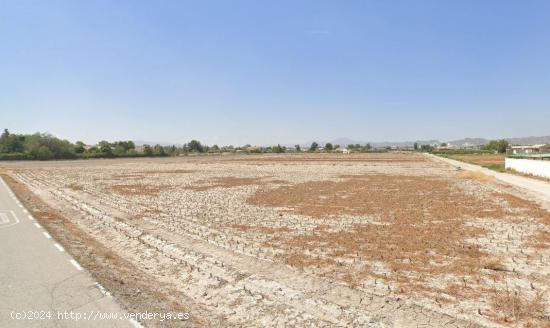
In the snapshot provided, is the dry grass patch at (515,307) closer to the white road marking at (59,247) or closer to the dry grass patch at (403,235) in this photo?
the dry grass patch at (403,235)

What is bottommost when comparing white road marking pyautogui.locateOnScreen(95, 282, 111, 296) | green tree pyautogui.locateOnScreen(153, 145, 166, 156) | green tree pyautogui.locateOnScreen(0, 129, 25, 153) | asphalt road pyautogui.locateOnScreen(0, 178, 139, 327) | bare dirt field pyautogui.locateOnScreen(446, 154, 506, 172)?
bare dirt field pyautogui.locateOnScreen(446, 154, 506, 172)

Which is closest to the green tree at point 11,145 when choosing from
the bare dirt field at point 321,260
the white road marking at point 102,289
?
the bare dirt field at point 321,260

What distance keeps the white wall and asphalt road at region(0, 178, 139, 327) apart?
133 ft

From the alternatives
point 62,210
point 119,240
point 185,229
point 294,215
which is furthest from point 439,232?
point 62,210

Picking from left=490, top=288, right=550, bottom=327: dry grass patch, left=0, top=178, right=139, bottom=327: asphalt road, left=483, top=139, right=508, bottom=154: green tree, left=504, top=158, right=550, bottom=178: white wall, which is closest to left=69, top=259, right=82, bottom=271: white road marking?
left=0, top=178, right=139, bottom=327: asphalt road

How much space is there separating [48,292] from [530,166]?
46.8 metres

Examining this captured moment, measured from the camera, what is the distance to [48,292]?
25.0 ft

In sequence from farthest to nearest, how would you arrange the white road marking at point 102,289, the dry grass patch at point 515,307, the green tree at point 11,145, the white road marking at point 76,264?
the green tree at point 11,145, the white road marking at point 76,264, the white road marking at point 102,289, the dry grass patch at point 515,307

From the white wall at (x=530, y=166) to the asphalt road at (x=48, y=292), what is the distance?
40492mm

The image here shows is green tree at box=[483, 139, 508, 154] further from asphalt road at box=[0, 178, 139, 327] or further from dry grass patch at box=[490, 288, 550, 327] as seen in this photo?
asphalt road at box=[0, 178, 139, 327]

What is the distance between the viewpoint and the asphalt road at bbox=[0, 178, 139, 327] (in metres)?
6.44

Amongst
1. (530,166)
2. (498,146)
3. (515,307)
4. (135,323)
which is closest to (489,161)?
(530,166)

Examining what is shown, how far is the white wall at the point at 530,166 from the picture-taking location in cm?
3653

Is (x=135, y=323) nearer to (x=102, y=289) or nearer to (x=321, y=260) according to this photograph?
(x=102, y=289)
